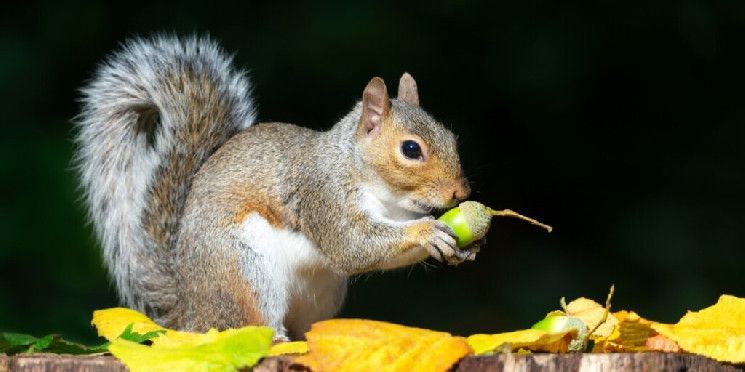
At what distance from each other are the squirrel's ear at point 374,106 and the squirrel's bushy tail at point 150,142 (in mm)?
398

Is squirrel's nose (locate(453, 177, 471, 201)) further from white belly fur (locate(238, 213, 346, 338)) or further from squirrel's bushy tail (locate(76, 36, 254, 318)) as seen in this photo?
squirrel's bushy tail (locate(76, 36, 254, 318))

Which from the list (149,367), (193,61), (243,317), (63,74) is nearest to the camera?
(149,367)

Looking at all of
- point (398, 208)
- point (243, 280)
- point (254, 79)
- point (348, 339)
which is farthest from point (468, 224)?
point (254, 79)

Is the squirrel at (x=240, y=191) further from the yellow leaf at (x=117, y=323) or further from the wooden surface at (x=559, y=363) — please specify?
the wooden surface at (x=559, y=363)

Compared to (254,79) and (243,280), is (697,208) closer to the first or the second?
(254,79)

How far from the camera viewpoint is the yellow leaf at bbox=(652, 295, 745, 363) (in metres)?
1.50

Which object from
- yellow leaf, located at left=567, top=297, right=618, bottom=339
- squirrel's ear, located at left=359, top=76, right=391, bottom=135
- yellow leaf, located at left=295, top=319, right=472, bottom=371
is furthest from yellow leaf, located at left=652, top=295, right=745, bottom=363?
squirrel's ear, located at left=359, top=76, right=391, bottom=135

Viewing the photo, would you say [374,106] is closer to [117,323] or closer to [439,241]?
[439,241]

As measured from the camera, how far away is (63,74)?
3.08m

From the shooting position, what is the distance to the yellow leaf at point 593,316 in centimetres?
175

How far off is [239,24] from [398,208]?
4.12 feet

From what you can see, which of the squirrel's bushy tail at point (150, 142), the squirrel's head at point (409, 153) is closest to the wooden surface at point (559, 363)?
the squirrel's head at point (409, 153)

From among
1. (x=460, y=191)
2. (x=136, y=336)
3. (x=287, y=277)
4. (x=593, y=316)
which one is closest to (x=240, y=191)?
(x=287, y=277)

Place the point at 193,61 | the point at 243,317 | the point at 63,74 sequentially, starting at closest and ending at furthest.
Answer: the point at 243,317, the point at 193,61, the point at 63,74
